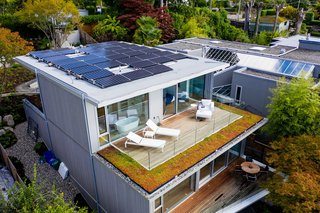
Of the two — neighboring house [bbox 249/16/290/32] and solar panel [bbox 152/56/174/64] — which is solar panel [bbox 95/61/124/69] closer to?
solar panel [bbox 152/56/174/64]

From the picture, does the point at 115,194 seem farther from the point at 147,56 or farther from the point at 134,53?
the point at 134,53

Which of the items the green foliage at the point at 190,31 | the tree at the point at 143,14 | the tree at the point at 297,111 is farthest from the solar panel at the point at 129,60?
the green foliage at the point at 190,31

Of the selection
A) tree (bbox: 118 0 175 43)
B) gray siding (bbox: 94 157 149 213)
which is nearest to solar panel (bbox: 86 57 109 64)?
gray siding (bbox: 94 157 149 213)

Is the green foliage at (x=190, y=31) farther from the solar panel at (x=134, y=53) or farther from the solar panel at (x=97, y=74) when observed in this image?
the solar panel at (x=97, y=74)

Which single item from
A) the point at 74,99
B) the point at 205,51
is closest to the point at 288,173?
the point at 74,99

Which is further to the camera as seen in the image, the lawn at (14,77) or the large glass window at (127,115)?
the lawn at (14,77)

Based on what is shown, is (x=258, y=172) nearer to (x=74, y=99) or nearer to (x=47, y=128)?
(x=74, y=99)
